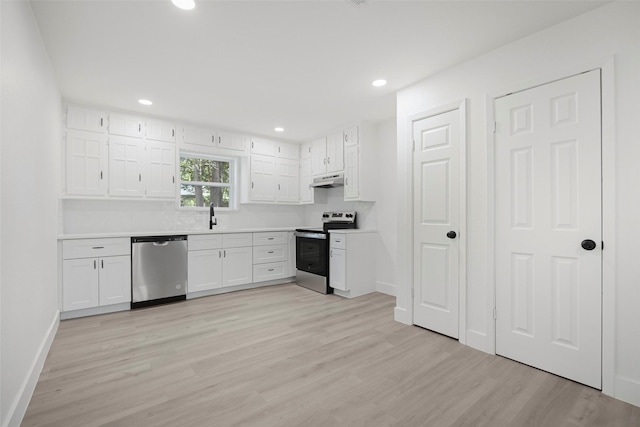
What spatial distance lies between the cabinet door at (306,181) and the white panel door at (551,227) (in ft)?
10.9

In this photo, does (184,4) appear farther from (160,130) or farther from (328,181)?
(328,181)

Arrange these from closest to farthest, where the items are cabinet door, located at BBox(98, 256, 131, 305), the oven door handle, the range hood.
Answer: cabinet door, located at BBox(98, 256, 131, 305) → the oven door handle → the range hood

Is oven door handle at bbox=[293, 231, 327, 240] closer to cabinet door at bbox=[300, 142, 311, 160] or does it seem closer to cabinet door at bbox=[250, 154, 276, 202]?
cabinet door at bbox=[250, 154, 276, 202]

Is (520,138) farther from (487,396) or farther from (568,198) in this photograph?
(487,396)

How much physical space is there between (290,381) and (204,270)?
8.54ft

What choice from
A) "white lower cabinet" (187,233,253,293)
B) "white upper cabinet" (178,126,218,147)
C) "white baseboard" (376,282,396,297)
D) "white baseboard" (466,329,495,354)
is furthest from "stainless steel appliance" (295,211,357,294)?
"white baseboard" (466,329,495,354)

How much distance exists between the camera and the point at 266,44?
2.39 meters

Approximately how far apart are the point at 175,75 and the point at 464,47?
2636 mm

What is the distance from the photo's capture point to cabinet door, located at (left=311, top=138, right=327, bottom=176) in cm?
497

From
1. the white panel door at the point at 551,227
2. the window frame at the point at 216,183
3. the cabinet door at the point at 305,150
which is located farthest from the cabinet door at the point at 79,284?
the white panel door at the point at 551,227

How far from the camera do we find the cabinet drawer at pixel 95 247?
3262 mm

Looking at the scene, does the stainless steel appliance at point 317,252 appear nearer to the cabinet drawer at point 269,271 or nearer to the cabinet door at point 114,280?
the cabinet drawer at point 269,271

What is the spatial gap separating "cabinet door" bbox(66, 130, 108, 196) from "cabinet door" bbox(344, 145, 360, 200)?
3214 millimetres

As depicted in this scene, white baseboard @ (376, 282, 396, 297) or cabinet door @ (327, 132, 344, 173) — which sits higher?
cabinet door @ (327, 132, 344, 173)
